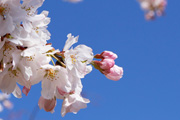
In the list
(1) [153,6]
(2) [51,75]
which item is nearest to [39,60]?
(2) [51,75]

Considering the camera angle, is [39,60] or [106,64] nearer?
[39,60]

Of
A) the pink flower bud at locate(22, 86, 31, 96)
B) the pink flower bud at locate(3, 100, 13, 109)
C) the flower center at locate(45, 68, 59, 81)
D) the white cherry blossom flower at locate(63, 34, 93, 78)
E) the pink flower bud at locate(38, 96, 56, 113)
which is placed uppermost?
the pink flower bud at locate(3, 100, 13, 109)

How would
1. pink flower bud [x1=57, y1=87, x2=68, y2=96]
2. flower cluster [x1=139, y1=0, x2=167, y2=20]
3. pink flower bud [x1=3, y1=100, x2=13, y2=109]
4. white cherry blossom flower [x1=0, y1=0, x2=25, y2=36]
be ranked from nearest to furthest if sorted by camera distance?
white cherry blossom flower [x1=0, y1=0, x2=25, y2=36], pink flower bud [x1=57, y1=87, x2=68, y2=96], flower cluster [x1=139, y1=0, x2=167, y2=20], pink flower bud [x1=3, y1=100, x2=13, y2=109]

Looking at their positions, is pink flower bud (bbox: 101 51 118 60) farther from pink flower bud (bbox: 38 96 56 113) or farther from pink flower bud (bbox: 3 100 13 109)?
pink flower bud (bbox: 3 100 13 109)

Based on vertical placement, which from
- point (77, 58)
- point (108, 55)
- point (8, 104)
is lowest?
point (77, 58)

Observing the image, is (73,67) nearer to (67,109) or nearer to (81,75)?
(81,75)

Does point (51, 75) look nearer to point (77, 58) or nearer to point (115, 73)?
point (77, 58)

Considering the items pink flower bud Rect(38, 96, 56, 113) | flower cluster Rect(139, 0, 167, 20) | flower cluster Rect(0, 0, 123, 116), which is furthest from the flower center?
flower cluster Rect(139, 0, 167, 20)

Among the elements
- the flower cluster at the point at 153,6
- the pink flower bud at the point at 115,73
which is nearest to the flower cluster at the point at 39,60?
the pink flower bud at the point at 115,73
